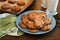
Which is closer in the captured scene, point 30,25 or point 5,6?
point 30,25

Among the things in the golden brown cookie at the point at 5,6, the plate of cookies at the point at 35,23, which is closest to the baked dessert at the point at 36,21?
the plate of cookies at the point at 35,23

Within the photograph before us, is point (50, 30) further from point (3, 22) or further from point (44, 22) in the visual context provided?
point (3, 22)

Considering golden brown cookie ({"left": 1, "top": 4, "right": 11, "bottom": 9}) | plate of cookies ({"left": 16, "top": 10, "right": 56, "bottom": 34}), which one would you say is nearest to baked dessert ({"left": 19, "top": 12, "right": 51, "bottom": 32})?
plate of cookies ({"left": 16, "top": 10, "right": 56, "bottom": 34})

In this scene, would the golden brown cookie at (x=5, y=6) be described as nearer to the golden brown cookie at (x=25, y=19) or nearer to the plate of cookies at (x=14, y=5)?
the plate of cookies at (x=14, y=5)

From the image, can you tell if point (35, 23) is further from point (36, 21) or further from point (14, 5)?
point (14, 5)

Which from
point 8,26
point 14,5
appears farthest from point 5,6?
point 8,26

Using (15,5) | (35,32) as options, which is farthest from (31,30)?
(15,5)
